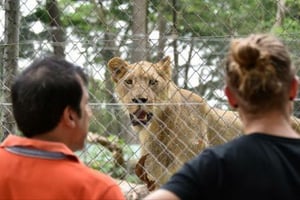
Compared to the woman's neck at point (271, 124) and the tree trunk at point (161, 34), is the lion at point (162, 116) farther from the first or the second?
the woman's neck at point (271, 124)

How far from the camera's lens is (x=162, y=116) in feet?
20.0

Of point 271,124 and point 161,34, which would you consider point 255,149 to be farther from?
point 161,34

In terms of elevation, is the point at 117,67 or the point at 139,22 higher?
the point at 139,22

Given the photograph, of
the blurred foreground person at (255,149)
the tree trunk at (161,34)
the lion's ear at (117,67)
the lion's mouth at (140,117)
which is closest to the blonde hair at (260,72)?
the blurred foreground person at (255,149)

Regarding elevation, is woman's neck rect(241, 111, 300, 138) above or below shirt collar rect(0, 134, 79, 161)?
above

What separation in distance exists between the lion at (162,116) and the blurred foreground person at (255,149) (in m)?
3.71

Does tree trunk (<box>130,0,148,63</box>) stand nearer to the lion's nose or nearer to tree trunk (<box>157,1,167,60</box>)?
tree trunk (<box>157,1,167,60</box>)

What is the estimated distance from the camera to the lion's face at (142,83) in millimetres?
5730

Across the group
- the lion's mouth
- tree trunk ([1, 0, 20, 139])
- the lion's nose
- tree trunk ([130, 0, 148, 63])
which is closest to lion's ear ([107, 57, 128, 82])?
tree trunk ([130, 0, 148, 63])

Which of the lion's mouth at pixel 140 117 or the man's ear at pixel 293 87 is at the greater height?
the man's ear at pixel 293 87

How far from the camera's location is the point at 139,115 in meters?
5.68

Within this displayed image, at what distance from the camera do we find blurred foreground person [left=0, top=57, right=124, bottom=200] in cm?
198

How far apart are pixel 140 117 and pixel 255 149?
12.4 feet

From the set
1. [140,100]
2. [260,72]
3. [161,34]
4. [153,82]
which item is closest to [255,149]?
[260,72]
